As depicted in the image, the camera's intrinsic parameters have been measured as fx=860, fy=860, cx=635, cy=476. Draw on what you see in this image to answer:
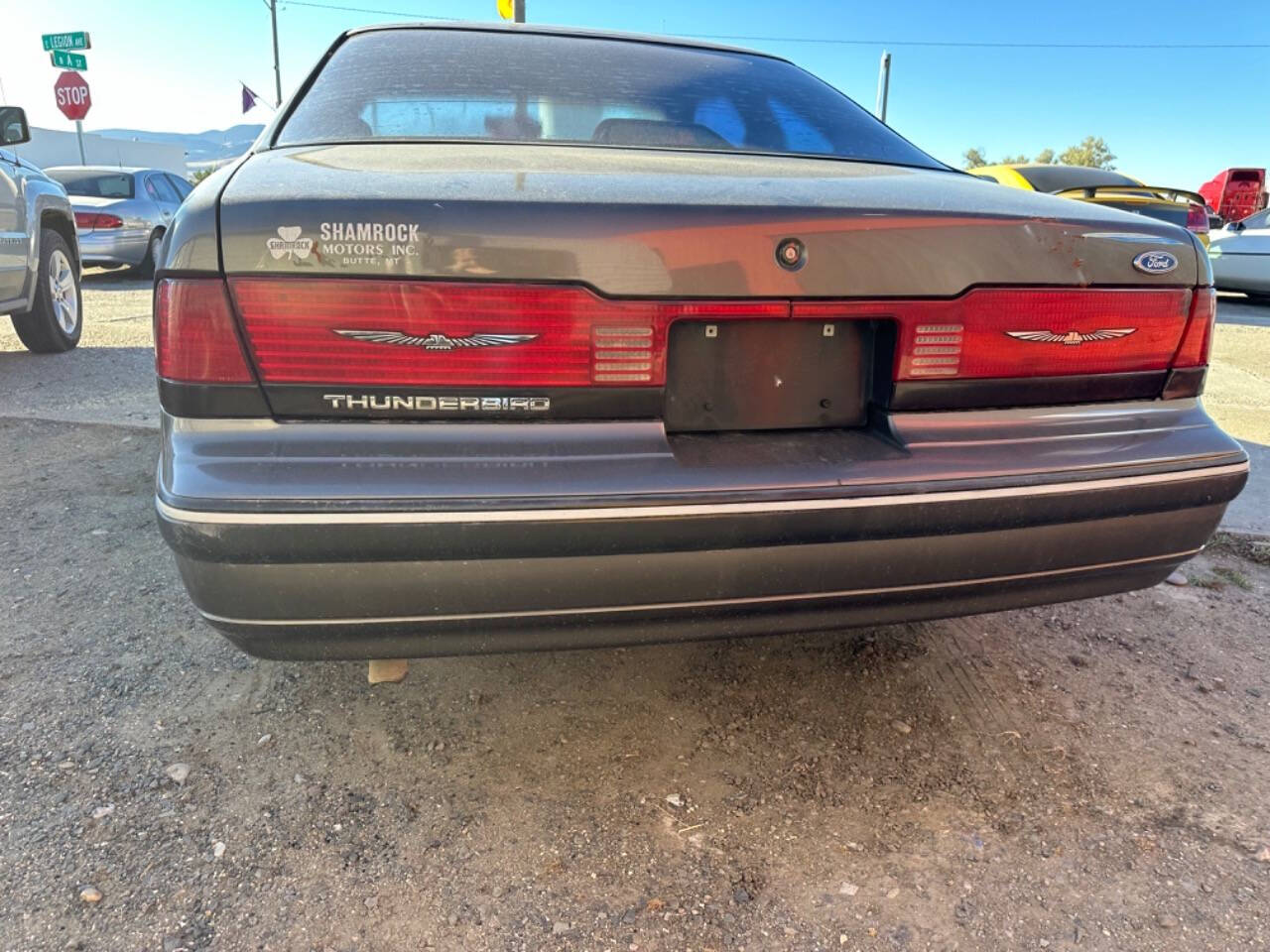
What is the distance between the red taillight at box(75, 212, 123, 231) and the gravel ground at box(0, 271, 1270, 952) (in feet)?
31.8

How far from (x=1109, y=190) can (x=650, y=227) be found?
23.0 feet

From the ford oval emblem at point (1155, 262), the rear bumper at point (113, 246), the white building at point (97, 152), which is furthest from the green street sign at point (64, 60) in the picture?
the white building at point (97, 152)

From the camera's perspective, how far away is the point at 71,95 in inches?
611

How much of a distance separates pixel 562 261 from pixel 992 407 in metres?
0.93

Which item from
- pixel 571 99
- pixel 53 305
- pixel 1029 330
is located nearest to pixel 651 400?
pixel 1029 330

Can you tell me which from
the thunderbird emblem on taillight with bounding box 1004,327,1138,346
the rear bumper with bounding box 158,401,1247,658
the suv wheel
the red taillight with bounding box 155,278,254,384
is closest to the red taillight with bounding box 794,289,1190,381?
the thunderbird emblem on taillight with bounding box 1004,327,1138,346

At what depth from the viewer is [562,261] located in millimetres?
1478

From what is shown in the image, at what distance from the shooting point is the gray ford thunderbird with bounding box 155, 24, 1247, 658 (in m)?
1.44

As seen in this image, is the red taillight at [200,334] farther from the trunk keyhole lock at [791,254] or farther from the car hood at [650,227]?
the trunk keyhole lock at [791,254]

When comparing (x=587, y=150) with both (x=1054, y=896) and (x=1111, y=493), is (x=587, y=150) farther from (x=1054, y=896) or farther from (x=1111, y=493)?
(x=1054, y=896)

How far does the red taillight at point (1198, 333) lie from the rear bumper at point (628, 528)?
245 mm

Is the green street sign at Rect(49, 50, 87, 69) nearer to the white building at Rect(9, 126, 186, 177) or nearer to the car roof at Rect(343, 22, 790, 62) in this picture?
the car roof at Rect(343, 22, 790, 62)

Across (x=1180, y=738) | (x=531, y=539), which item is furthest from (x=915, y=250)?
(x=1180, y=738)

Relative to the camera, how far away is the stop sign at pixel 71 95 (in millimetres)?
15461
